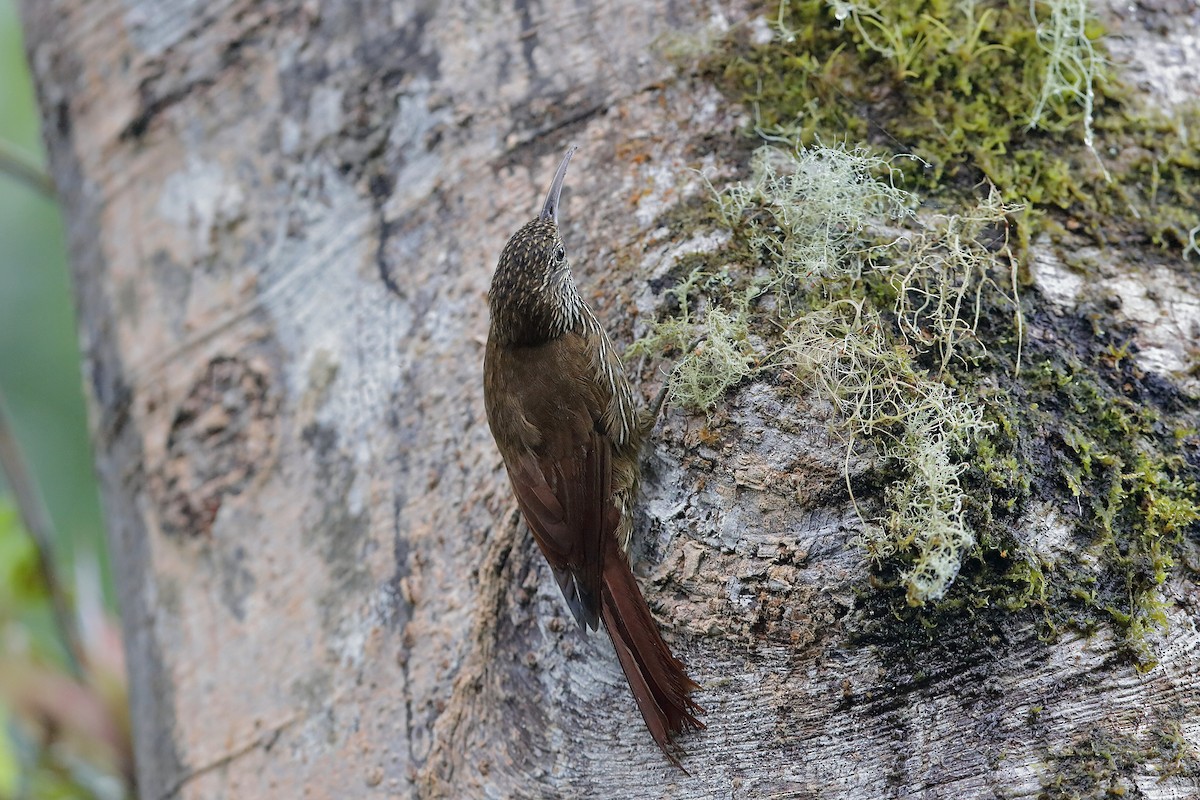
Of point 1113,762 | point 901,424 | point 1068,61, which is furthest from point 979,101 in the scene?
point 1113,762

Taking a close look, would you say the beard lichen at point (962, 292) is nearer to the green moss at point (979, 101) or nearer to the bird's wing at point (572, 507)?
the green moss at point (979, 101)

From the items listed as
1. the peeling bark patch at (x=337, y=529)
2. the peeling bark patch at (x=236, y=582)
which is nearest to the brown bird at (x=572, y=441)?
the peeling bark patch at (x=337, y=529)

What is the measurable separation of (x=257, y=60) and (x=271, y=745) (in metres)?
1.42

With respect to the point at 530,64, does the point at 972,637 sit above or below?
below

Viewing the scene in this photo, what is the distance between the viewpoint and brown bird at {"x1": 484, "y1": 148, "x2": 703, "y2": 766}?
1.65 metres

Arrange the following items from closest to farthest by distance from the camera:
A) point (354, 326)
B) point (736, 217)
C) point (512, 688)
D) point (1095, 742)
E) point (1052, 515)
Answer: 1. point (1095, 742)
2. point (1052, 515)
3. point (512, 688)
4. point (736, 217)
5. point (354, 326)

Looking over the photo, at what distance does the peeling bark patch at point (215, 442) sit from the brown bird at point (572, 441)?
0.50 metres

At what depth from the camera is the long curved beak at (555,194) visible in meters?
2.02

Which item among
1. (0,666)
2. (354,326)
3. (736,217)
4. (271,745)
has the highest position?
(736,217)

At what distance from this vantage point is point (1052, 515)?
1.62m

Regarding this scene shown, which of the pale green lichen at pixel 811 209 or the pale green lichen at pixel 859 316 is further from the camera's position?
the pale green lichen at pixel 811 209

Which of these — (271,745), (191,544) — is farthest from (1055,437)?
(191,544)

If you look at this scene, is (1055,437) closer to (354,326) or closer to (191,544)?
(354,326)

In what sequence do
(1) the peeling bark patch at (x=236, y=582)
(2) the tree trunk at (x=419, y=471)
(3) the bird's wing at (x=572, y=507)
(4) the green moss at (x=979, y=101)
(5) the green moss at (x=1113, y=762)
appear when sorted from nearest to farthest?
1. (5) the green moss at (x=1113, y=762)
2. (2) the tree trunk at (x=419, y=471)
3. (3) the bird's wing at (x=572, y=507)
4. (4) the green moss at (x=979, y=101)
5. (1) the peeling bark patch at (x=236, y=582)
